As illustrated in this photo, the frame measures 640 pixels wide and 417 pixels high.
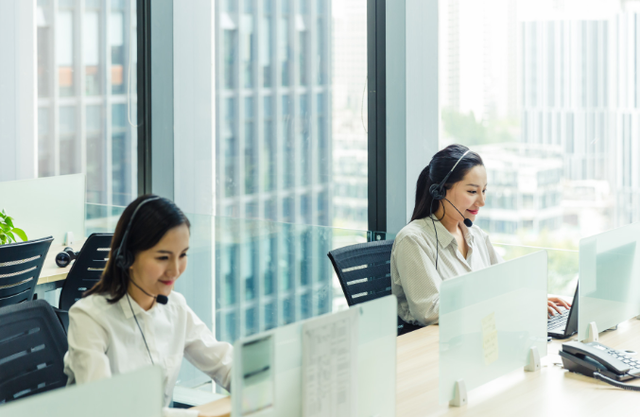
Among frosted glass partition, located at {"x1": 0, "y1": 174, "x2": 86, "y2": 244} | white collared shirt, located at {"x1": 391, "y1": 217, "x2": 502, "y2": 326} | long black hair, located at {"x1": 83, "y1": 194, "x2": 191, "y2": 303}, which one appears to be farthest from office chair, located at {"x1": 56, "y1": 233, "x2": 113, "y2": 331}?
long black hair, located at {"x1": 83, "y1": 194, "x2": 191, "y2": 303}

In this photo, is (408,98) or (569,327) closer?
(569,327)

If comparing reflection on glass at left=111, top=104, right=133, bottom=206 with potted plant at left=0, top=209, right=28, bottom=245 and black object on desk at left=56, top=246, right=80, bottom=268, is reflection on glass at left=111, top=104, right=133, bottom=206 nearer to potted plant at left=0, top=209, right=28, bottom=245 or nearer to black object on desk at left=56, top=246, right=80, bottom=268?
black object on desk at left=56, top=246, right=80, bottom=268

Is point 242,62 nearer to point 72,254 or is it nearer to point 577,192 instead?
point 72,254

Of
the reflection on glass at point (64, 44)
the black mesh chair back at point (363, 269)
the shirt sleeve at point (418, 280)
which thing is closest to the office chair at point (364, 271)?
the black mesh chair back at point (363, 269)

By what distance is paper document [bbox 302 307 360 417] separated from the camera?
123 cm

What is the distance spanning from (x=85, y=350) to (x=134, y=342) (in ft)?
0.50

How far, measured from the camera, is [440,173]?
2531 mm

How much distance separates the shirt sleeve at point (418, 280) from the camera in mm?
2322

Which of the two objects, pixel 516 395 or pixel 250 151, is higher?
pixel 250 151

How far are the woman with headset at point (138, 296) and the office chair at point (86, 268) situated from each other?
4.51ft

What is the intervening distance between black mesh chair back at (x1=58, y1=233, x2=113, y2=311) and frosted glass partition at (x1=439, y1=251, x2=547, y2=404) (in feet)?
5.93

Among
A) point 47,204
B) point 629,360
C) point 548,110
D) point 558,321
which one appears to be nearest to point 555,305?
point 558,321

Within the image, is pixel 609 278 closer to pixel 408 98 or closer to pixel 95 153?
pixel 408 98

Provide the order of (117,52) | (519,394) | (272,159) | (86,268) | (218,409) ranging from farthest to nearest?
(117,52), (272,159), (86,268), (519,394), (218,409)
